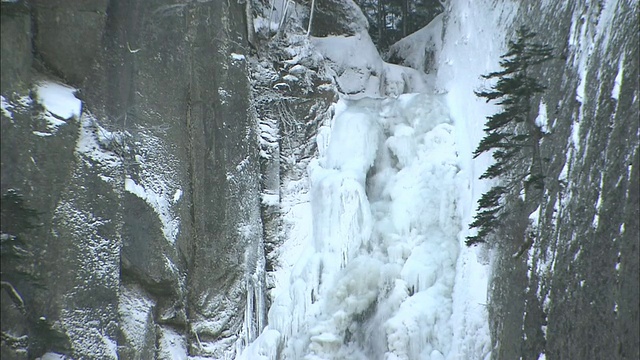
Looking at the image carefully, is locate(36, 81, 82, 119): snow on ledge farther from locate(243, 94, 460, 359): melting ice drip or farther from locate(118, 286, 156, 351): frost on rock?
locate(243, 94, 460, 359): melting ice drip

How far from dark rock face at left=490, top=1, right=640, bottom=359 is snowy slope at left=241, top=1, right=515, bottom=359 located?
1061 millimetres

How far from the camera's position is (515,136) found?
667cm

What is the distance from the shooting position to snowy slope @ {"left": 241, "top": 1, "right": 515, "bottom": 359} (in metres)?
7.76

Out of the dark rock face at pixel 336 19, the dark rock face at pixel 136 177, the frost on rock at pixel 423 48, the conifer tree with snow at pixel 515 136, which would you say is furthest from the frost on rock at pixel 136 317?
the frost on rock at pixel 423 48

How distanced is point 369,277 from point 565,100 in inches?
134

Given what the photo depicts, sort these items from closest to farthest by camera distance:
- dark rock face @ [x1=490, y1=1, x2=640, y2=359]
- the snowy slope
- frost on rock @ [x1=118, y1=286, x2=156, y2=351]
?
dark rock face @ [x1=490, y1=1, x2=640, y2=359] < frost on rock @ [x1=118, y1=286, x2=156, y2=351] < the snowy slope

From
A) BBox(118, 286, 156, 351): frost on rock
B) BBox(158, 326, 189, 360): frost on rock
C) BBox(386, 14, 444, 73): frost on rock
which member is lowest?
BBox(158, 326, 189, 360): frost on rock

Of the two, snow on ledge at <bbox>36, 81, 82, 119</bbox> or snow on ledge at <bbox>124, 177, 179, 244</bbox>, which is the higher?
snow on ledge at <bbox>36, 81, 82, 119</bbox>

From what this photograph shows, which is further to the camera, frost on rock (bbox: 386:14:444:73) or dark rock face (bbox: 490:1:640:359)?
frost on rock (bbox: 386:14:444:73)

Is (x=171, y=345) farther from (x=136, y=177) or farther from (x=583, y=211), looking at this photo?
(x=583, y=211)

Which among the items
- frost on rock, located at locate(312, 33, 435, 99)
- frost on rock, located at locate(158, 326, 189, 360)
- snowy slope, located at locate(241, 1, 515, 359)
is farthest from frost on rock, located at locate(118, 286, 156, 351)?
frost on rock, located at locate(312, 33, 435, 99)

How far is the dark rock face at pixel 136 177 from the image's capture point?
641 cm

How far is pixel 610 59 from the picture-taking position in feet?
17.2

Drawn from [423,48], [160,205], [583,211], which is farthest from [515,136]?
[423,48]
